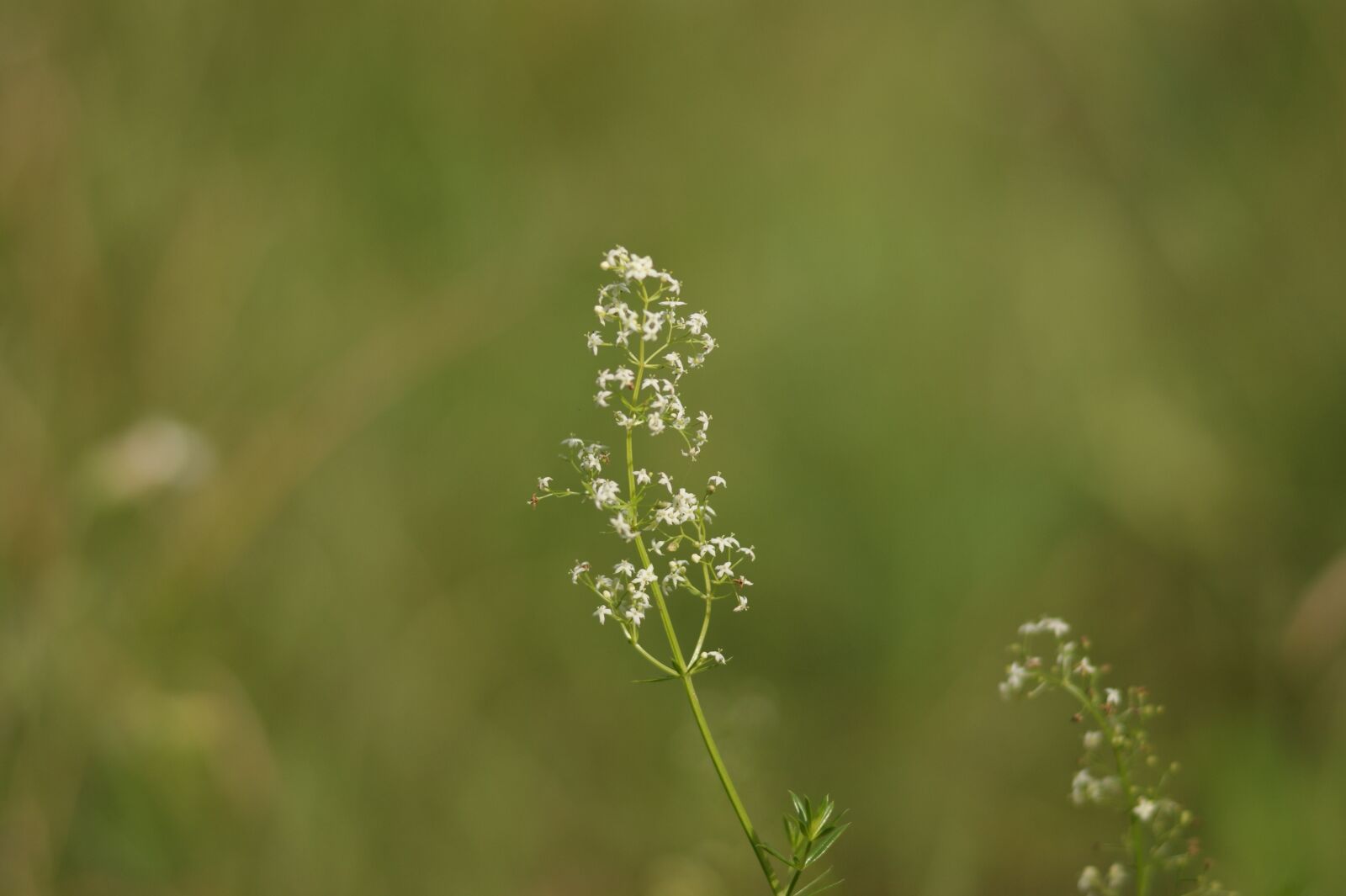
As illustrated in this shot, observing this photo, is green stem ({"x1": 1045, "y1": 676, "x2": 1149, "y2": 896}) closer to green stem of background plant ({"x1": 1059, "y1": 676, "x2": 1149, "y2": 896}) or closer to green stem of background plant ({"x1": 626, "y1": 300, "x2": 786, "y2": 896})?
green stem of background plant ({"x1": 1059, "y1": 676, "x2": 1149, "y2": 896})

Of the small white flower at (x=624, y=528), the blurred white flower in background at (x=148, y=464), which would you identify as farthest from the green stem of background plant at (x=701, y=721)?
the blurred white flower in background at (x=148, y=464)

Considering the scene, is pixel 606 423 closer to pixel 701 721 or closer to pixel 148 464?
pixel 148 464

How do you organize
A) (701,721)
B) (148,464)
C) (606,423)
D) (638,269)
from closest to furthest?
(701,721) < (638,269) < (148,464) < (606,423)

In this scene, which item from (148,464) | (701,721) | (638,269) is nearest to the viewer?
(701,721)

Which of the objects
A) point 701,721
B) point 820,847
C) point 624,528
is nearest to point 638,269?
point 624,528

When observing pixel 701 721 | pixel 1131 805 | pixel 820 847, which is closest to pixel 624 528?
pixel 701 721

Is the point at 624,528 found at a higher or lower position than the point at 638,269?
lower

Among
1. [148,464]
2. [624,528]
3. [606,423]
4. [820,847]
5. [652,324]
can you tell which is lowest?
[820,847]

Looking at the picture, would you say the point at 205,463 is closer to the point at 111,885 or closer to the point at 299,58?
the point at 111,885

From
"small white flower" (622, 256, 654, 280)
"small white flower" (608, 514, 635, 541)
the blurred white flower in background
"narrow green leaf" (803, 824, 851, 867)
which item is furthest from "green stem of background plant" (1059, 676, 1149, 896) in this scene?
the blurred white flower in background

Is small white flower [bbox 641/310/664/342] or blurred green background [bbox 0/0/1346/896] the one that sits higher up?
blurred green background [bbox 0/0/1346/896]

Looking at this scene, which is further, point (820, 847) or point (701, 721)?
point (820, 847)
